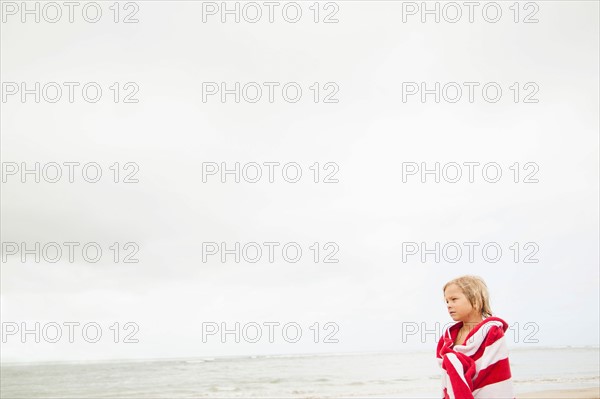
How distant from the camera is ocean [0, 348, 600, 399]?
1728 cm

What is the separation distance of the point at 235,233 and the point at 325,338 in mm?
5758

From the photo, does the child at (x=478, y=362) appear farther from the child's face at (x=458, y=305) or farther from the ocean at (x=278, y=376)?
the ocean at (x=278, y=376)

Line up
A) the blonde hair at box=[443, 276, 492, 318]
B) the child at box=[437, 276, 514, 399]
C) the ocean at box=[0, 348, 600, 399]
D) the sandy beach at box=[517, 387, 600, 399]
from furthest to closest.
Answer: the ocean at box=[0, 348, 600, 399]
the sandy beach at box=[517, 387, 600, 399]
the blonde hair at box=[443, 276, 492, 318]
the child at box=[437, 276, 514, 399]

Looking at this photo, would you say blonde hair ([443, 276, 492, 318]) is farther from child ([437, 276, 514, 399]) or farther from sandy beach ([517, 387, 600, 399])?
sandy beach ([517, 387, 600, 399])

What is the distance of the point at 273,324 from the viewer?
2934 centimetres

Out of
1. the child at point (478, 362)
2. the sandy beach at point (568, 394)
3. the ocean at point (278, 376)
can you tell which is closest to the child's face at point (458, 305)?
the child at point (478, 362)

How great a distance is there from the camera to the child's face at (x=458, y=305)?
291 cm

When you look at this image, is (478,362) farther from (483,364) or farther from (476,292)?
(476,292)

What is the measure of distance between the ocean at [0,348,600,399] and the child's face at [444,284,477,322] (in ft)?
39.7

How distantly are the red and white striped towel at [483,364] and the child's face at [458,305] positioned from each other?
0.09 meters

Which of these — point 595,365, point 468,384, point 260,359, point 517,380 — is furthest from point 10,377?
point 468,384

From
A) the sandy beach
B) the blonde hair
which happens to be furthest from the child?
the sandy beach

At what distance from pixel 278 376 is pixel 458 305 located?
18.3 m

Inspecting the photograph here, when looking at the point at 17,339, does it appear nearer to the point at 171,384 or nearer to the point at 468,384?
the point at 171,384
